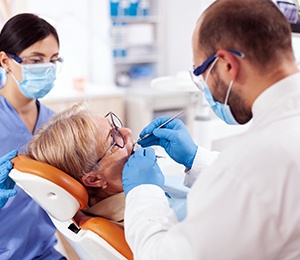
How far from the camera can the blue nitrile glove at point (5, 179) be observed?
1325mm

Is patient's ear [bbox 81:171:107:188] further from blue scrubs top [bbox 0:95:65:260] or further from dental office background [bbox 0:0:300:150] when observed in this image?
dental office background [bbox 0:0:300:150]

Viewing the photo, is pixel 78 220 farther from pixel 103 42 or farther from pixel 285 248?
pixel 103 42

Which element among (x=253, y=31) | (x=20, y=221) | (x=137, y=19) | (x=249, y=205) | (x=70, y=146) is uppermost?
(x=253, y=31)

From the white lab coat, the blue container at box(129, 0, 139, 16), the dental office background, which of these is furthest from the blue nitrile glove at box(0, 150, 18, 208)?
the blue container at box(129, 0, 139, 16)

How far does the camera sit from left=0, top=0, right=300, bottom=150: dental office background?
3.99 metres

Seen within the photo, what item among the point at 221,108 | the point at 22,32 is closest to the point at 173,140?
the point at 221,108

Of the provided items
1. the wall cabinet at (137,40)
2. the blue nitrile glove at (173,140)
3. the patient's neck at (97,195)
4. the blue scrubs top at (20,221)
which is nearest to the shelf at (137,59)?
the wall cabinet at (137,40)

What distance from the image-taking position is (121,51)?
4.77 metres

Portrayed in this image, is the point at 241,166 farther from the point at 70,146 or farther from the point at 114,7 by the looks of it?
the point at 114,7

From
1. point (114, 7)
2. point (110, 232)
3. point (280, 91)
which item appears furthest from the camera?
point (114, 7)

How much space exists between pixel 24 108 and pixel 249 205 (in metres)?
1.13

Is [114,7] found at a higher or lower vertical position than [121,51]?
higher

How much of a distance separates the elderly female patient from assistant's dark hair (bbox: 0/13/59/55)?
359 mm

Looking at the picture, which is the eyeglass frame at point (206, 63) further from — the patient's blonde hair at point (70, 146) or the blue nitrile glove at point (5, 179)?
the blue nitrile glove at point (5, 179)
